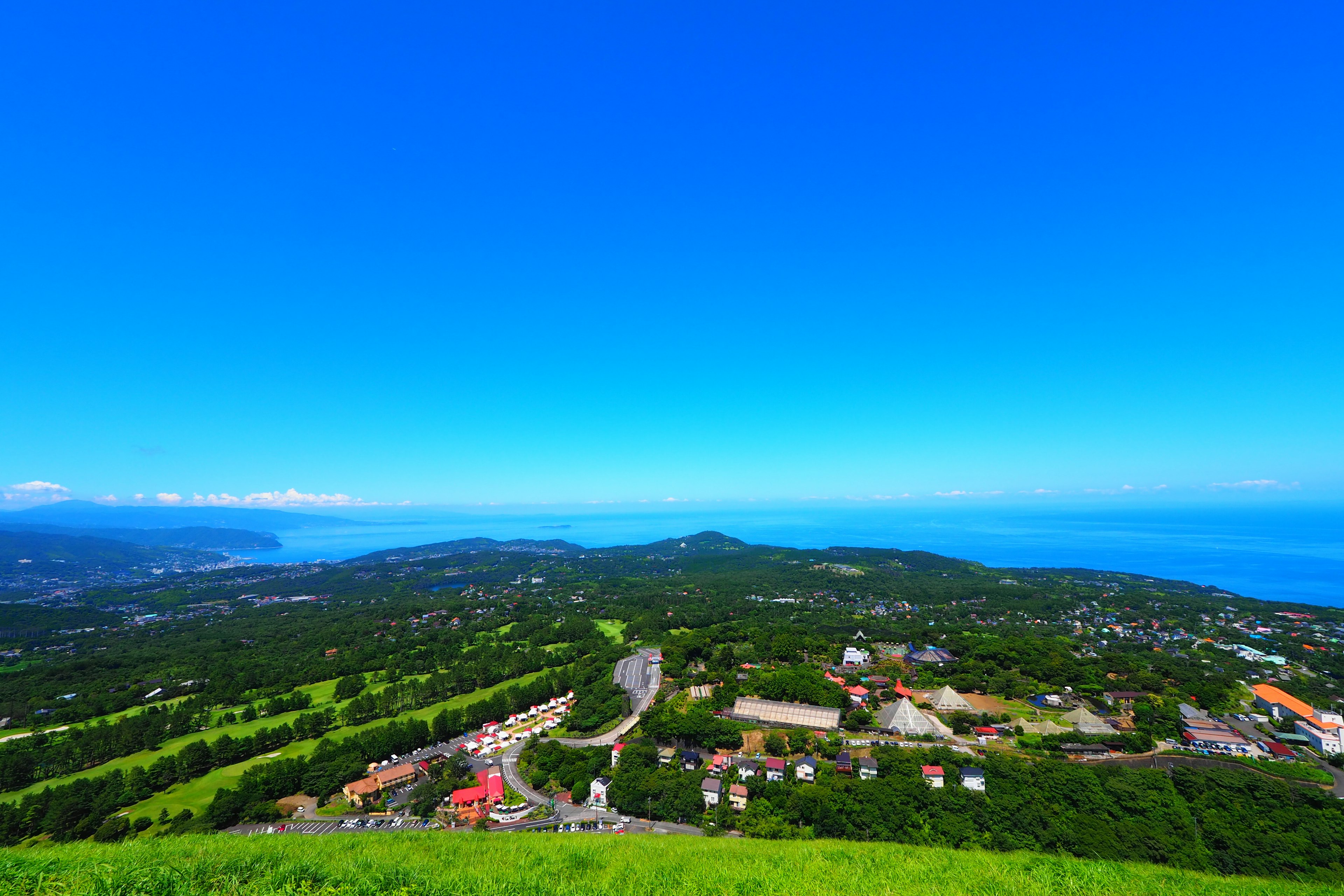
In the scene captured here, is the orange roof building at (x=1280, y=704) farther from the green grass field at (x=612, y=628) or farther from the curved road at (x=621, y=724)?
the green grass field at (x=612, y=628)

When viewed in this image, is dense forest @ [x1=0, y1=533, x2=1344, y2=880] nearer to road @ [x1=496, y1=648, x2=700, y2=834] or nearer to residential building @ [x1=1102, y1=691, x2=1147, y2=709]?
residential building @ [x1=1102, y1=691, x2=1147, y2=709]

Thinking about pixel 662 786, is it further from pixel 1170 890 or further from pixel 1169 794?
pixel 1169 794

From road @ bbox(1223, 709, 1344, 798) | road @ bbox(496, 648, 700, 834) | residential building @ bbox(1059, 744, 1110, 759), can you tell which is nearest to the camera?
road @ bbox(496, 648, 700, 834)

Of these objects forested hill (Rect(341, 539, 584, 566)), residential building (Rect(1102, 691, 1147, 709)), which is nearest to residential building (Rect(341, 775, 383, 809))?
residential building (Rect(1102, 691, 1147, 709))

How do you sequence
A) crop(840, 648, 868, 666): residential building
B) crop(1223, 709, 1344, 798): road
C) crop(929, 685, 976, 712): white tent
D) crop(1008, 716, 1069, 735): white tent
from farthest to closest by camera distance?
crop(840, 648, 868, 666): residential building < crop(929, 685, 976, 712): white tent < crop(1008, 716, 1069, 735): white tent < crop(1223, 709, 1344, 798): road

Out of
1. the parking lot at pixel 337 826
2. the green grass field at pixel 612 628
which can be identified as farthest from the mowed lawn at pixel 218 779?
the green grass field at pixel 612 628

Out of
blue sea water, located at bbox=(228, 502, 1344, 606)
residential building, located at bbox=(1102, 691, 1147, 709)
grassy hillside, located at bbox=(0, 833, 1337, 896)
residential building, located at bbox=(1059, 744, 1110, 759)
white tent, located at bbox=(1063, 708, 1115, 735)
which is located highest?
grassy hillside, located at bbox=(0, 833, 1337, 896)

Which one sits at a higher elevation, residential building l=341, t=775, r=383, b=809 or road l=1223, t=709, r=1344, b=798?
road l=1223, t=709, r=1344, b=798
